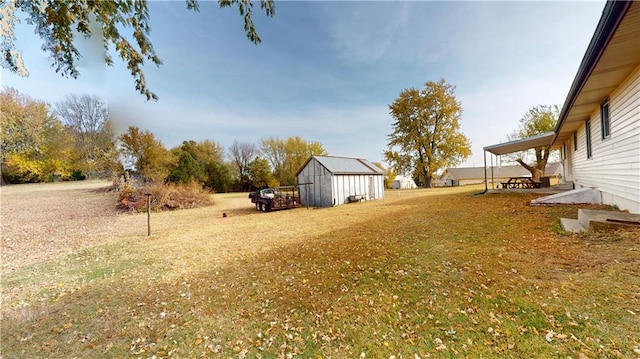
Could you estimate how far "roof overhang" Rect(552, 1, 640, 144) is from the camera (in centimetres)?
302

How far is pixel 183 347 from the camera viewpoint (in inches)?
110

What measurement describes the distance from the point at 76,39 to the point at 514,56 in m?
14.1

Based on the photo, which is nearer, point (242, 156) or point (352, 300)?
point (352, 300)

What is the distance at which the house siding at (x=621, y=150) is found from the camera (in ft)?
17.0

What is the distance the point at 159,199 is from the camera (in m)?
17.7

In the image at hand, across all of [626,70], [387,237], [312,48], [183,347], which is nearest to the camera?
[183,347]

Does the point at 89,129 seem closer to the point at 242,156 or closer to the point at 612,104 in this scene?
the point at 242,156

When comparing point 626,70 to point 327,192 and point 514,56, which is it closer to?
point 514,56

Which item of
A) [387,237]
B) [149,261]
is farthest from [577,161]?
[149,261]

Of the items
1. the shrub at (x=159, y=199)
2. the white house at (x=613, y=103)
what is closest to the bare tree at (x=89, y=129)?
the shrub at (x=159, y=199)

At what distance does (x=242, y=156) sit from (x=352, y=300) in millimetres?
41733

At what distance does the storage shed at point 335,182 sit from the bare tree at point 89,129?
19148mm

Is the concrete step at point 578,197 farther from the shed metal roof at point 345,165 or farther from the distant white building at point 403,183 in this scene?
the distant white building at point 403,183

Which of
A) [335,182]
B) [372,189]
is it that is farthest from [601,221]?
[372,189]
